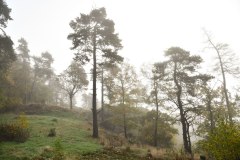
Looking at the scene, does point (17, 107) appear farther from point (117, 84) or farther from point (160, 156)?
point (160, 156)

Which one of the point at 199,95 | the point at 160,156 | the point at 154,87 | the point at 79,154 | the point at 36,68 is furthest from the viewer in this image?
the point at 36,68

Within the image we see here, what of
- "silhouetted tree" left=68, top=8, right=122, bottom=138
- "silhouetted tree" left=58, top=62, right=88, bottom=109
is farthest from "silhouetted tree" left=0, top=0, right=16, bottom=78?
"silhouetted tree" left=58, top=62, right=88, bottom=109

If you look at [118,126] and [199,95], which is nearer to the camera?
[199,95]

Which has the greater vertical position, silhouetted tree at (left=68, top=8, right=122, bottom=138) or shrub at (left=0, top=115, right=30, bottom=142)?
silhouetted tree at (left=68, top=8, right=122, bottom=138)

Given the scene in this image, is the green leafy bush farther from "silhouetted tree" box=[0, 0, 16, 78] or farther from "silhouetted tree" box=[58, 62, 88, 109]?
"silhouetted tree" box=[58, 62, 88, 109]

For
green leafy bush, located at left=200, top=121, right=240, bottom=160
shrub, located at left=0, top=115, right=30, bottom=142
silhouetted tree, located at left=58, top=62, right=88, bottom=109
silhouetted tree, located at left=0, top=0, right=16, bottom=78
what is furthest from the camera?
silhouetted tree, located at left=58, top=62, right=88, bottom=109

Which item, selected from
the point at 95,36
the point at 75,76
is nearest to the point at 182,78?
the point at 95,36

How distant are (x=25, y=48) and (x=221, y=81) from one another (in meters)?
41.6

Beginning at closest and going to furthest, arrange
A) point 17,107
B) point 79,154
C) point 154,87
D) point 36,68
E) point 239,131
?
point 239,131, point 79,154, point 154,87, point 17,107, point 36,68

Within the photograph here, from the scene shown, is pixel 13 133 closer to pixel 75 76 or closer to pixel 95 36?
pixel 95 36

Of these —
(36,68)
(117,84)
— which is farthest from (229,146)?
(36,68)

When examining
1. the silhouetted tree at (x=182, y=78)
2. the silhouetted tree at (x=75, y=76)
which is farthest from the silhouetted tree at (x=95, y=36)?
the silhouetted tree at (x=75, y=76)

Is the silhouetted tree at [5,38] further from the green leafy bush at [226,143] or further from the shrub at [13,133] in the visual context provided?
the green leafy bush at [226,143]

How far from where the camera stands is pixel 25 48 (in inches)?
1966
